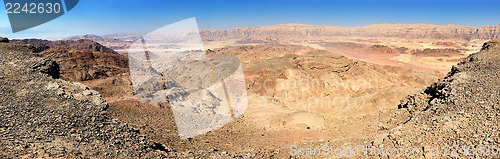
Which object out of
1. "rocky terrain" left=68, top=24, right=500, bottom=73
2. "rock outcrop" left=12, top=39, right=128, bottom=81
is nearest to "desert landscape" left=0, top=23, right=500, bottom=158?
"rock outcrop" left=12, top=39, right=128, bottom=81

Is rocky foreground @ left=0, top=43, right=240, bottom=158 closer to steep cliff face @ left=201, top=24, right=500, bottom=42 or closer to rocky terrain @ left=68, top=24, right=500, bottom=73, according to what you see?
rocky terrain @ left=68, top=24, right=500, bottom=73

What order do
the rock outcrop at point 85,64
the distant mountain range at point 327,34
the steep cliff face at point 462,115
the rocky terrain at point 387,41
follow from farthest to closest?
the distant mountain range at point 327,34, the rocky terrain at point 387,41, the rock outcrop at point 85,64, the steep cliff face at point 462,115

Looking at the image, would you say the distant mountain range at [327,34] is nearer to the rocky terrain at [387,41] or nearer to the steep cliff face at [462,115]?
the rocky terrain at [387,41]

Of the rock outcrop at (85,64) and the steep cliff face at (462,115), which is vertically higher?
the rock outcrop at (85,64)

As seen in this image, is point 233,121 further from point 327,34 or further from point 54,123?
point 327,34

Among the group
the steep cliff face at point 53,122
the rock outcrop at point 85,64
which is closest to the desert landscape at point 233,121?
the steep cliff face at point 53,122

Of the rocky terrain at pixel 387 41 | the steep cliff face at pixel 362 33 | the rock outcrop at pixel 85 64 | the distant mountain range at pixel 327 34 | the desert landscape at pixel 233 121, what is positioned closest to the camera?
the desert landscape at pixel 233 121

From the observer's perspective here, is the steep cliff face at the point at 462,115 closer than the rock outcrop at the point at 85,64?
Yes
